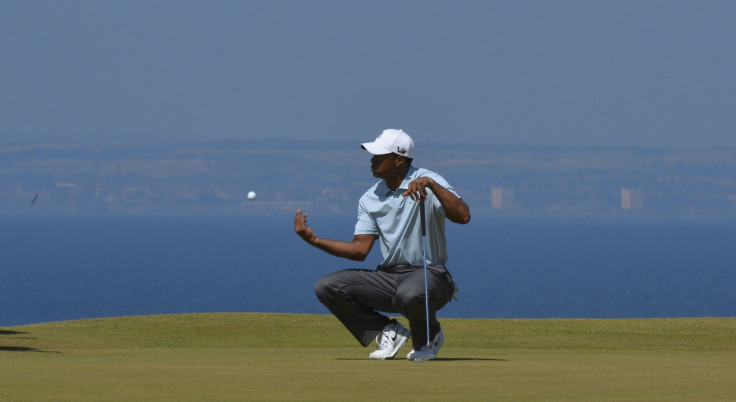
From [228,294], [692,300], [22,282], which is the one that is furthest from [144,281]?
[692,300]

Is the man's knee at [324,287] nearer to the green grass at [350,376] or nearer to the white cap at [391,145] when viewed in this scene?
the green grass at [350,376]

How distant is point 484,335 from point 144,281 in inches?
4331

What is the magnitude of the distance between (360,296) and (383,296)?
0.19 metres

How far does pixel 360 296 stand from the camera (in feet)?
34.9

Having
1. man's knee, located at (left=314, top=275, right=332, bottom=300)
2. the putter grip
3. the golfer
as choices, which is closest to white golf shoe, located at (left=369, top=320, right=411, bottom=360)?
the golfer

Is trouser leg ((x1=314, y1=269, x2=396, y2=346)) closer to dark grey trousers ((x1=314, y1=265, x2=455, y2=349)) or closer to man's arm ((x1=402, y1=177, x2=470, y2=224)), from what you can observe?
dark grey trousers ((x1=314, y1=265, x2=455, y2=349))

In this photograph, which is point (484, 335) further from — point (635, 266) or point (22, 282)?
point (635, 266)

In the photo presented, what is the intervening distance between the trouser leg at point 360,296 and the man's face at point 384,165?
75 centimetres

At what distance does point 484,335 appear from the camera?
2050 cm

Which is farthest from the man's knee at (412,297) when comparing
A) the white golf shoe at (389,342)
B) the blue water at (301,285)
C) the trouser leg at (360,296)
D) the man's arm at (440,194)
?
the blue water at (301,285)

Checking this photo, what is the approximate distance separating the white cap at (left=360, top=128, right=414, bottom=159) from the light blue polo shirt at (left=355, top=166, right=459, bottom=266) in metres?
0.19

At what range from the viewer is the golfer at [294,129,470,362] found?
10.3 m

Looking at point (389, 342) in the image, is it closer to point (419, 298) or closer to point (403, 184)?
point (419, 298)

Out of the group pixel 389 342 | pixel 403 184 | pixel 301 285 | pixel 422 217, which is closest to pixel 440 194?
pixel 422 217
